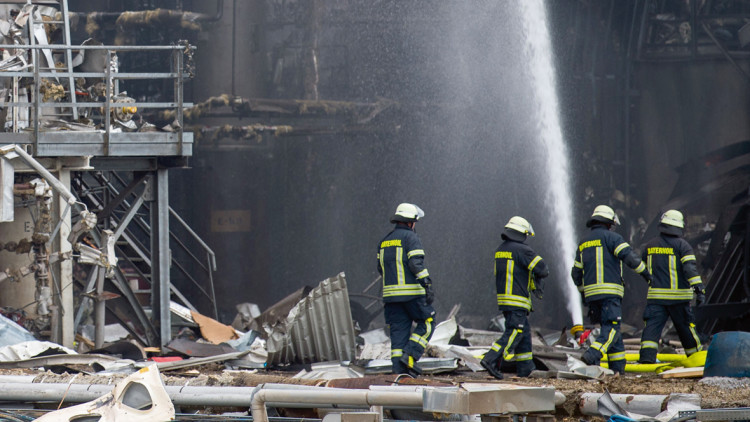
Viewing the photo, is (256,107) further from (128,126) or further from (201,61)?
(128,126)

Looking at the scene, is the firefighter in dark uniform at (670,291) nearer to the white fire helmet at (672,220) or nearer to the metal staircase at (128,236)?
the white fire helmet at (672,220)

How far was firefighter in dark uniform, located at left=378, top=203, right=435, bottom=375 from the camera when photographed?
8.54 metres

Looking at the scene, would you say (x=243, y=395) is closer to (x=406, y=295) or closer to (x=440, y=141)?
(x=406, y=295)

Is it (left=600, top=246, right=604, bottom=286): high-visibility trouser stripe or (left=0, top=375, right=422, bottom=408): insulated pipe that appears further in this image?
(left=600, top=246, right=604, bottom=286): high-visibility trouser stripe

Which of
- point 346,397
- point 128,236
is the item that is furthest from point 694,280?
point 128,236

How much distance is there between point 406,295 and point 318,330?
4.27 feet

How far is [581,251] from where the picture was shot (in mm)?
9102

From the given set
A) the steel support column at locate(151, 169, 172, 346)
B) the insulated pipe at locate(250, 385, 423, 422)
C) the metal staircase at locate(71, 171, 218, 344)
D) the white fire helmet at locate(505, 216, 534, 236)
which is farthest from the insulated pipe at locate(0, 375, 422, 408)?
the steel support column at locate(151, 169, 172, 346)

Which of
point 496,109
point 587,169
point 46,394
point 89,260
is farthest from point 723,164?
point 46,394

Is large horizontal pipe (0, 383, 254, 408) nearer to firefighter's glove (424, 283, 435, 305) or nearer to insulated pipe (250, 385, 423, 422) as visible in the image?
insulated pipe (250, 385, 423, 422)

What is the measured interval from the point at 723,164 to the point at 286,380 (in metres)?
11.0

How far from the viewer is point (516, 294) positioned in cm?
862

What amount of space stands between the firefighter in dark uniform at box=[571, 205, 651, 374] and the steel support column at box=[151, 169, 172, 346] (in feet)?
16.1

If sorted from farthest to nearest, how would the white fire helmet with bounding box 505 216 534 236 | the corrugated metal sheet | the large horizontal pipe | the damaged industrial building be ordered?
the damaged industrial building
the corrugated metal sheet
the white fire helmet with bounding box 505 216 534 236
the large horizontal pipe
